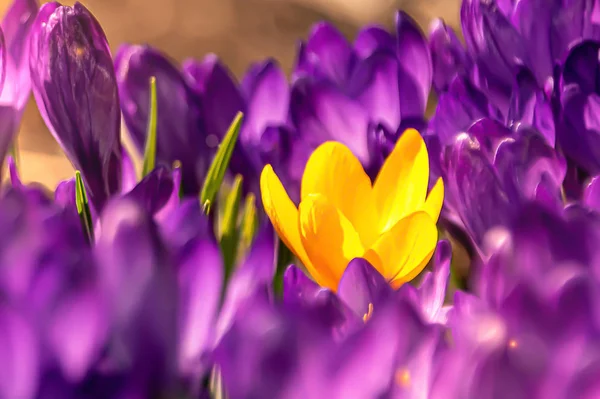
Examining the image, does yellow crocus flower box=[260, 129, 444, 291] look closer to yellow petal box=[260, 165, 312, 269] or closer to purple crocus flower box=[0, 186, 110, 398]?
yellow petal box=[260, 165, 312, 269]

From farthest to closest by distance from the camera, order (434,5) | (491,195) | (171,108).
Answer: (434,5)
(171,108)
(491,195)

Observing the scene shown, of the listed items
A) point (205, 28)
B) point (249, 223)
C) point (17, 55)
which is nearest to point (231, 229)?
point (249, 223)

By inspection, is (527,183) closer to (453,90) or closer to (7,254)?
(453,90)

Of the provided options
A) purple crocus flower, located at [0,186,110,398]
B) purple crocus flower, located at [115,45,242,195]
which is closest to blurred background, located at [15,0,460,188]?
purple crocus flower, located at [115,45,242,195]

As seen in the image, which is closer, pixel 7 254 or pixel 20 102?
pixel 7 254

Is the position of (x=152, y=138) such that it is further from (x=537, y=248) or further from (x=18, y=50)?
(x=537, y=248)

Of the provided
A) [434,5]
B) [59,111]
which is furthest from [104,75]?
[434,5]
